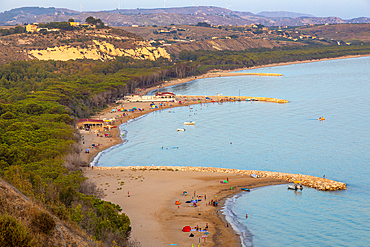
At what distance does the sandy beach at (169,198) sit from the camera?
27125mm

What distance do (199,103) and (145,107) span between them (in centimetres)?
1528

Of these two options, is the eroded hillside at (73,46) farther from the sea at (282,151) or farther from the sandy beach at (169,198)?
the sandy beach at (169,198)

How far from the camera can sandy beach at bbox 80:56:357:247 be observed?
27125 mm

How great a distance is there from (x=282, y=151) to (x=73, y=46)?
135156 millimetres

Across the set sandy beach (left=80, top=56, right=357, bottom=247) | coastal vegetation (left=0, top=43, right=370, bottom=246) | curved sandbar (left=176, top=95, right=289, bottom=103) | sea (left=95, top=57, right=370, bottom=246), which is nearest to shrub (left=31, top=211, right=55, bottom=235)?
coastal vegetation (left=0, top=43, right=370, bottom=246)

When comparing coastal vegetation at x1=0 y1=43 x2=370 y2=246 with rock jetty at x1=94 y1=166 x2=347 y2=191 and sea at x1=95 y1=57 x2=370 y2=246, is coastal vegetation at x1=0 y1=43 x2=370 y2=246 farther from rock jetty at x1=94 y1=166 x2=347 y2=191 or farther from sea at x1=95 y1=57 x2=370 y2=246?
sea at x1=95 y1=57 x2=370 y2=246

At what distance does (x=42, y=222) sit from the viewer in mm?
12953

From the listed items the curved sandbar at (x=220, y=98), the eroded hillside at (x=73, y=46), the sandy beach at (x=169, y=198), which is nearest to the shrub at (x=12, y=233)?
the sandy beach at (x=169, y=198)

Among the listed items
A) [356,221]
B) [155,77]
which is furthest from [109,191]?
[155,77]

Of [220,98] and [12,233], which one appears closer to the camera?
[12,233]

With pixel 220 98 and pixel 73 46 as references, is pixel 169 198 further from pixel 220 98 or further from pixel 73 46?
pixel 73 46

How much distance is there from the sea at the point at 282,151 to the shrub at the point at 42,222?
17472 millimetres

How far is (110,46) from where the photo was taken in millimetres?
179375

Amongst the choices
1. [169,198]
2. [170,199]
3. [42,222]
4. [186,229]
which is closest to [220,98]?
[169,198]
